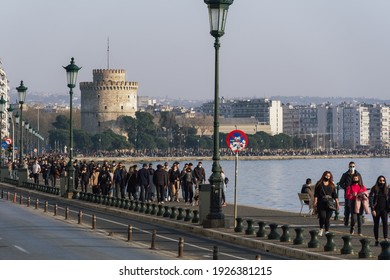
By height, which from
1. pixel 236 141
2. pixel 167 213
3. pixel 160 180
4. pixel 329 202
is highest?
pixel 236 141

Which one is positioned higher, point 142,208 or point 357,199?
point 357,199

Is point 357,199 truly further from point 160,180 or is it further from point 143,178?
point 143,178

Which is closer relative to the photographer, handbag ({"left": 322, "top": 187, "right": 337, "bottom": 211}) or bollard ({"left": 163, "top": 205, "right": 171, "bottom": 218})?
handbag ({"left": 322, "top": 187, "right": 337, "bottom": 211})

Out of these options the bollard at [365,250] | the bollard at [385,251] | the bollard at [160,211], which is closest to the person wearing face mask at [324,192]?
the bollard at [365,250]

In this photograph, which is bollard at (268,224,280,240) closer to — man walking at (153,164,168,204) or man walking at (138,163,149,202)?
man walking at (153,164,168,204)

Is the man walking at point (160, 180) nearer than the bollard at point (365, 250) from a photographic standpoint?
No

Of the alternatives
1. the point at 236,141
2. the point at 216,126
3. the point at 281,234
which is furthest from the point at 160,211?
the point at 281,234

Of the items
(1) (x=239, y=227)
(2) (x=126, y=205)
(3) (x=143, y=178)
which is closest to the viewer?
(1) (x=239, y=227)

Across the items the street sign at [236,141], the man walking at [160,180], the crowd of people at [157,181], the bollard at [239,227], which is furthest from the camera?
the crowd of people at [157,181]

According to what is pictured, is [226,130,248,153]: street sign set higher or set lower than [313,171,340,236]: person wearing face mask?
higher

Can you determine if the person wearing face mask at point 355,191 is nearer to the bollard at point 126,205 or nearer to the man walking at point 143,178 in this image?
the bollard at point 126,205

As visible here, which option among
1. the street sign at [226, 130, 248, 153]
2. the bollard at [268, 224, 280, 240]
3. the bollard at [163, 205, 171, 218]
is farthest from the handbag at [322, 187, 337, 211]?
the bollard at [163, 205, 171, 218]

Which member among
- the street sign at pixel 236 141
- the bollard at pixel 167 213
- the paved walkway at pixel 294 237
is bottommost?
the paved walkway at pixel 294 237

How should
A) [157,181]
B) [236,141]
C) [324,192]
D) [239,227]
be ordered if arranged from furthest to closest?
1. [157,181]
2. [236,141]
3. [239,227]
4. [324,192]
